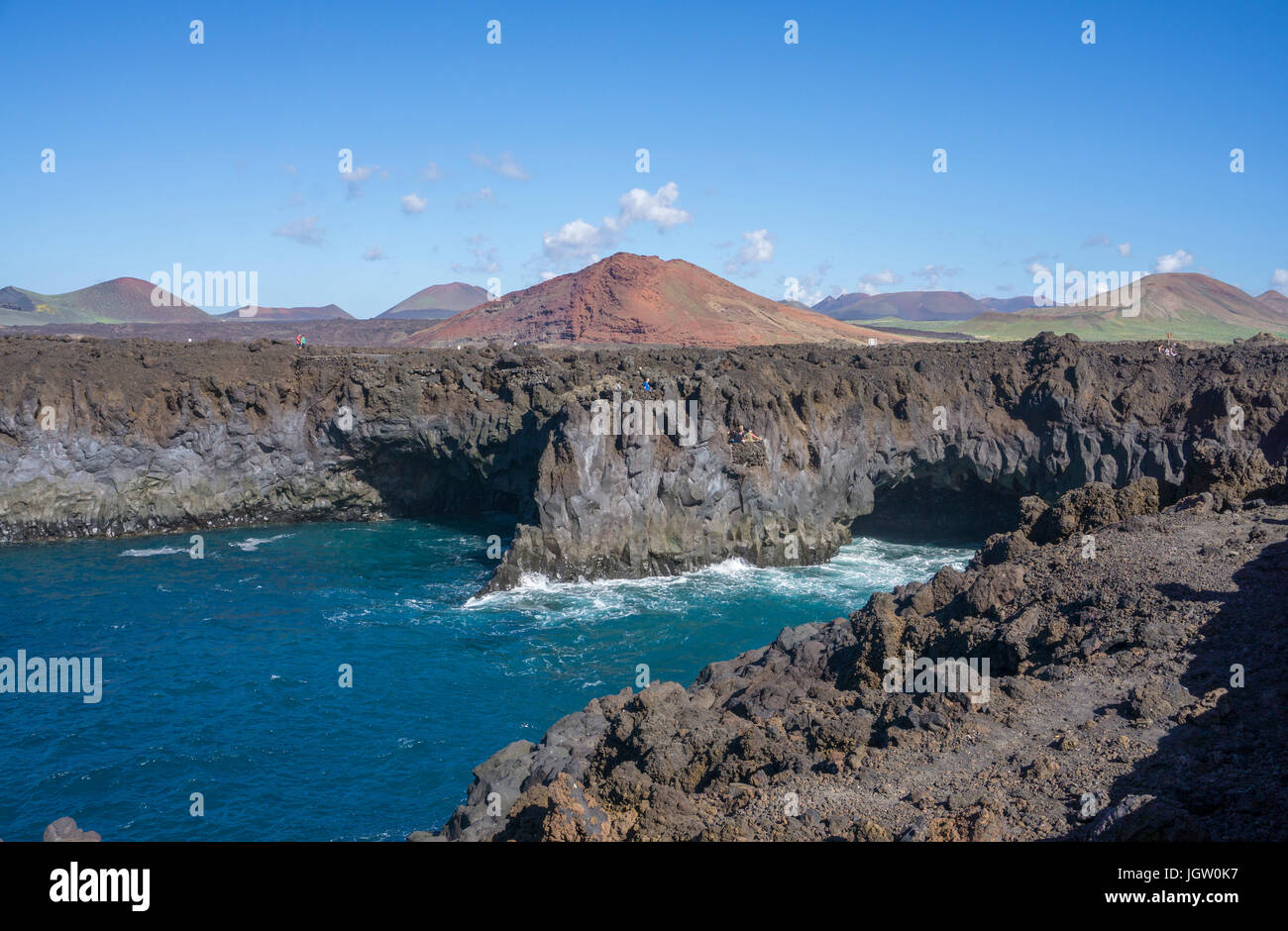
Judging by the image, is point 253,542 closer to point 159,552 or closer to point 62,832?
point 159,552

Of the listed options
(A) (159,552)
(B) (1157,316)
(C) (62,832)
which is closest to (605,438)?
(A) (159,552)

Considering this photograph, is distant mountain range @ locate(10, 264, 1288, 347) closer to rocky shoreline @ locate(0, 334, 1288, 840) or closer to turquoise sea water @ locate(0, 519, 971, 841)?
rocky shoreline @ locate(0, 334, 1288, 840)

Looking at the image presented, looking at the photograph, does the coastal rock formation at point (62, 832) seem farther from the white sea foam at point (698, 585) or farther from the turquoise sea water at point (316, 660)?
the white sea foam at point (698, 585)

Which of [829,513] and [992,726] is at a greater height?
[829,513]

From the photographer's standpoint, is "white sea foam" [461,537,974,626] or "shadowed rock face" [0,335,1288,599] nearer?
"white sea foam" [461,537,974,626]

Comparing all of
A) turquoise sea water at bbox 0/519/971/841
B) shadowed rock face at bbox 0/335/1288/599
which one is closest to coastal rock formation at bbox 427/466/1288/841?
turquoise sea water at bbox 0/519/971/841

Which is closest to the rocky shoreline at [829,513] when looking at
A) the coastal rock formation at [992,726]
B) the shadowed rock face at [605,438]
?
the coastal rock formation at [992,726]
